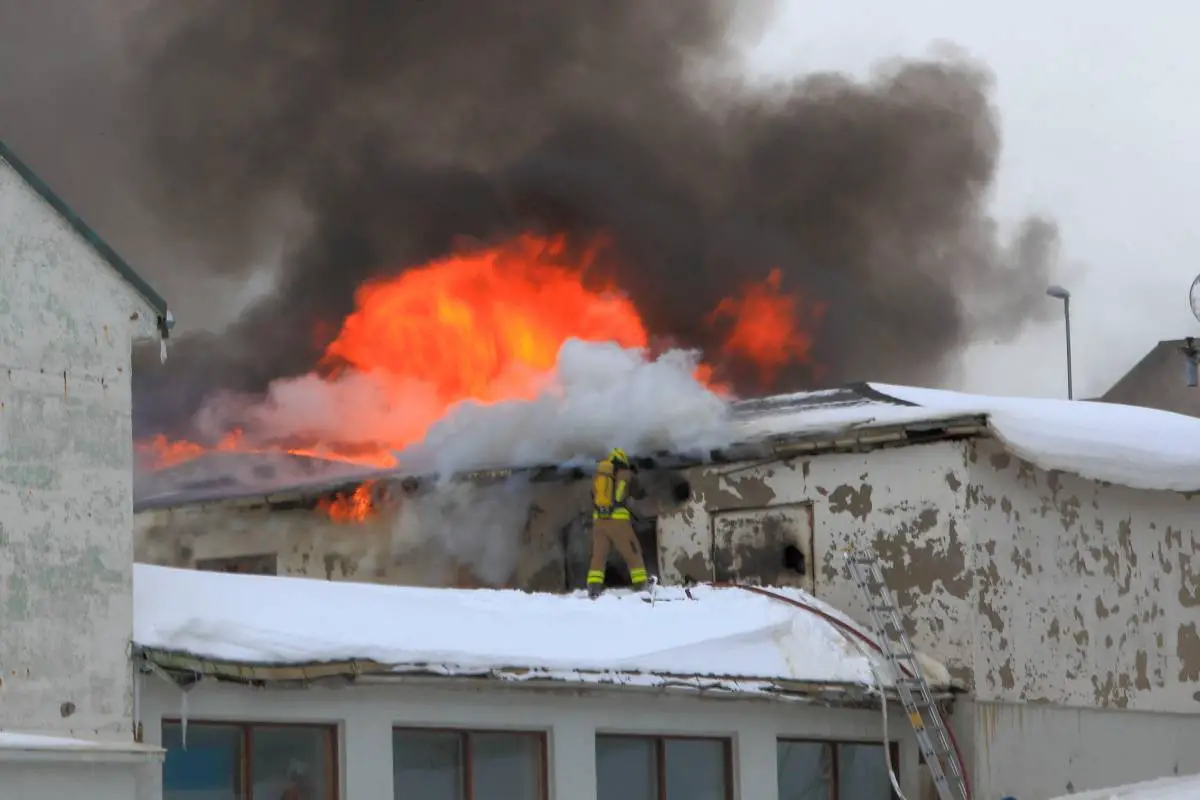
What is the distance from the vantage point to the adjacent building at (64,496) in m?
13.2

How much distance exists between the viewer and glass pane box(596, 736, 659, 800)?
1797 cm

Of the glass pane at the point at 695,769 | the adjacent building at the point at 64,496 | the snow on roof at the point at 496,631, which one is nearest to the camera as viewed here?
the adjacent building at the point at 64,496

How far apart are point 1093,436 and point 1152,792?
497 cm

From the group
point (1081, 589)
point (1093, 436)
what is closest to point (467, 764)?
point (1081, 589)

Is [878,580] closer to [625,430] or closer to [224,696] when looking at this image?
[625,430]

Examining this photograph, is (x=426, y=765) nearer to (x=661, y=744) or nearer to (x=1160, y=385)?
(x=661, y=744)

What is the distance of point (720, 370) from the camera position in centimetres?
3016

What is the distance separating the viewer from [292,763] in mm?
15594

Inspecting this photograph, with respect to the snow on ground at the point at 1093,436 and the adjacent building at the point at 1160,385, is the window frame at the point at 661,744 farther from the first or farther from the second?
the adjacent building at the point at 1160,385

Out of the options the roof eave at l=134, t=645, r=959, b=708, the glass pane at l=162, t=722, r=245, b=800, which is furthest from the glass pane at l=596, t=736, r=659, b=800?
the glass pane at l=162, t=722, r=245, b=800

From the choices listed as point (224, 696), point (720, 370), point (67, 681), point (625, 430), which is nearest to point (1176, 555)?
point (625, 430)

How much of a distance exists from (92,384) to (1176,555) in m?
14.2

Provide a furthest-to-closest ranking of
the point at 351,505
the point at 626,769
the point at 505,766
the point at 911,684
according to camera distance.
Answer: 1. the point at 351,505
2. the point at 911,684
3. the point at 626,769
4. the point at 505,766

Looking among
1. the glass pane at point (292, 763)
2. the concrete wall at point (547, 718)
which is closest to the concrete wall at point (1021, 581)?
the concrete wall at point (547, 718)
